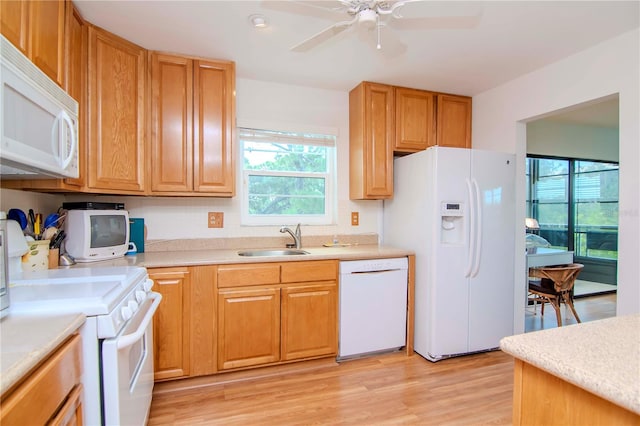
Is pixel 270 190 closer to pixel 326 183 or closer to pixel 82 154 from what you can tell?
pixel 326 183

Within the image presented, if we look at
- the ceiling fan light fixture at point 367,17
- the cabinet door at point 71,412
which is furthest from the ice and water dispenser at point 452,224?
the cabinet door at point 71,412

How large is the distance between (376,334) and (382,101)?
1983mm

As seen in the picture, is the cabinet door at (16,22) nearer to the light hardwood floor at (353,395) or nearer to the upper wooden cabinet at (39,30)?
A: the upper wooden cabinet at (39,30)

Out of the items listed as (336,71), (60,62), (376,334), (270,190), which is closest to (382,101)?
(336,71)

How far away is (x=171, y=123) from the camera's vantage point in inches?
93.4

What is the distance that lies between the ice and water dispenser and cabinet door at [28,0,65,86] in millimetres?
2557

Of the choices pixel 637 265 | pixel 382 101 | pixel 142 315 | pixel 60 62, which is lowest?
pixel 142 315

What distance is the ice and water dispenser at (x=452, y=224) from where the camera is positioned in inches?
103

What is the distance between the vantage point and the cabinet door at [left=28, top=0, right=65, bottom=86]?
1.38m

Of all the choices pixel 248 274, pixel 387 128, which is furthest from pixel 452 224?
pixel 248 274

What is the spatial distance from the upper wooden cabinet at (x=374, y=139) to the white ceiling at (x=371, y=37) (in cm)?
14

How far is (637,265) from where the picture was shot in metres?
2.04

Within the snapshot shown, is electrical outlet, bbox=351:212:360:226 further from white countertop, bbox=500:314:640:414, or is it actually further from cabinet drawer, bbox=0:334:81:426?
cabinet drawer, bbox=0:334:81:426

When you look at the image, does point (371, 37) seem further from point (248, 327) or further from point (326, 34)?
point (248, 327)
